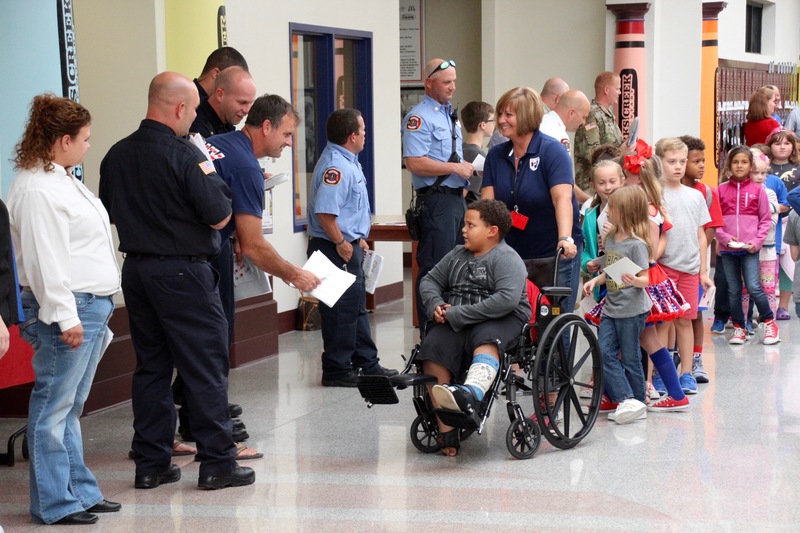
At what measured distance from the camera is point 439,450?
17.5 ft

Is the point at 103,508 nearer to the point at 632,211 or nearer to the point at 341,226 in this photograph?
the point at 341,226

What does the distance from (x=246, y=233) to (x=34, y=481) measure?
1.35 meters

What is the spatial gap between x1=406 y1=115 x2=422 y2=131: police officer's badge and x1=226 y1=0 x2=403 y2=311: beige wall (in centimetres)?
144

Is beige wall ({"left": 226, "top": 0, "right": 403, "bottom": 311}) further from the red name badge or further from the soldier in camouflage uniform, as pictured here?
the red name badge

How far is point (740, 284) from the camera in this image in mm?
8266

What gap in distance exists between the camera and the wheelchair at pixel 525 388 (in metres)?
5.03

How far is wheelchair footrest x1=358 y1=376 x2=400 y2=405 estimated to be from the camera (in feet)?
16.4

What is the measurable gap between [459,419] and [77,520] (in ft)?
5.26

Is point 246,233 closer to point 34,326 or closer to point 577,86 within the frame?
point 34,326

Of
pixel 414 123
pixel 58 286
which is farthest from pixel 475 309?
pixel 414 123

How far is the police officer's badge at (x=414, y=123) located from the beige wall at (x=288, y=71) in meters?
1.44

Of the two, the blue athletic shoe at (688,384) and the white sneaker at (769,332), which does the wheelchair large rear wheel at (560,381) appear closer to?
the blue athletic shoe at (688,384)

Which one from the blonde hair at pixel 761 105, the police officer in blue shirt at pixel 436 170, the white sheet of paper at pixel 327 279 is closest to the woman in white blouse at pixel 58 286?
the white sheet of paper at pixel 327 279

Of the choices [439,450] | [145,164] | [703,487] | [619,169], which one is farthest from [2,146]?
[703,487]
